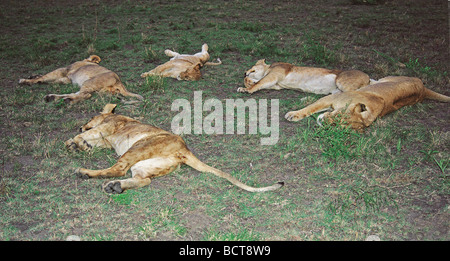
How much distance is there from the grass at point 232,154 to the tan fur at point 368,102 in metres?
0.16

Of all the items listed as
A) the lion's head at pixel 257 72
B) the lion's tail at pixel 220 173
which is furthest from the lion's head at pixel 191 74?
the lion's tail at pixel 220 173

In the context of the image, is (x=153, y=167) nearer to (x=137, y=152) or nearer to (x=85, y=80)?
(x=137, y=152)

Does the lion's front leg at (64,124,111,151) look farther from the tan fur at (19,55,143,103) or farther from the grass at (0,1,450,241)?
the tan fur at (19,55,143,103)

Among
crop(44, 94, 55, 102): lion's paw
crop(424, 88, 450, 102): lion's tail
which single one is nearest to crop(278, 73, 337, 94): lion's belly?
crop(424, 88, 450, 102): lion's tail

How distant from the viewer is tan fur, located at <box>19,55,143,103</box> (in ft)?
21.1

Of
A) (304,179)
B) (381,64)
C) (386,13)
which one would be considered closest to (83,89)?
(304,179)

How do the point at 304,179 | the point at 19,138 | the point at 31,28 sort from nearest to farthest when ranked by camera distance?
1. the point at 304,179
2. the point at 19,138
3. the point at 31,28

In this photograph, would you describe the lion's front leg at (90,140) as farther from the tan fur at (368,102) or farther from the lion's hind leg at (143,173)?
the tan fur at (368,102)

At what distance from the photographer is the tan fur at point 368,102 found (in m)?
5.39

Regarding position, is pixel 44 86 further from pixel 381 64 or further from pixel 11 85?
pixel 381 64

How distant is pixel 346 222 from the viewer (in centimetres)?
372

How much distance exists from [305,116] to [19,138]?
3602 mm

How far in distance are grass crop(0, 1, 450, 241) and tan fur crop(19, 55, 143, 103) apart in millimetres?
154

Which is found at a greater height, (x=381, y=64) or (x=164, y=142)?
(x=164, y=142)
